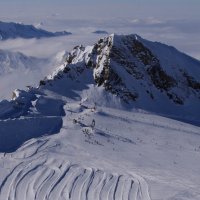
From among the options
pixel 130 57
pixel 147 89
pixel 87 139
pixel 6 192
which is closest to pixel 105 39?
pixel 130 57

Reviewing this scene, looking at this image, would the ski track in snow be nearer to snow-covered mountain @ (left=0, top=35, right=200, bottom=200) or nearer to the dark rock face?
snow-covered mountain @ (left=0, top=35, right=200, bottom=200)

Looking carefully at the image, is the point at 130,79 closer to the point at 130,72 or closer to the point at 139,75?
the point at 130,72

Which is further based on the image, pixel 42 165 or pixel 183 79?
pixel 183 79

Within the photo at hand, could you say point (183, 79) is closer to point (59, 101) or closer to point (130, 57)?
point (130, 57)

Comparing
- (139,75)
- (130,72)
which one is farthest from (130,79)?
(139,75)

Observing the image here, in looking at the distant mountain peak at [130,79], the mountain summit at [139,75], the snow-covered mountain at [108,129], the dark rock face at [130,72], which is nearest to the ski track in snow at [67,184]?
the snow-covered mountain at [108,129]

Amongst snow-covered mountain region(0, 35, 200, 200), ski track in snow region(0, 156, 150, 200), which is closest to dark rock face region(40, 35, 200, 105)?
snow-covered mountain region(0, 35, 200, 200)

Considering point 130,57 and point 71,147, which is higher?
point 130,57
